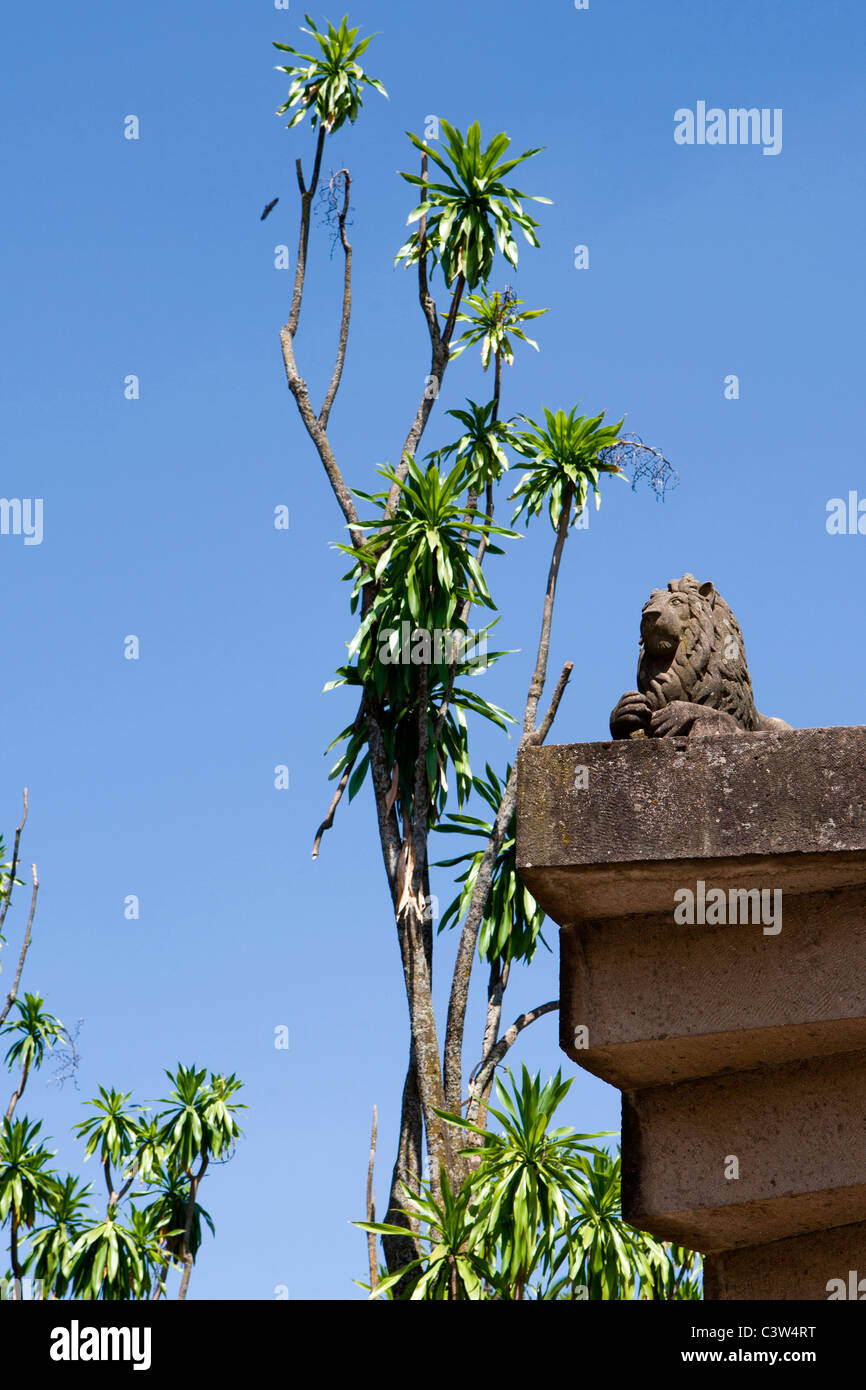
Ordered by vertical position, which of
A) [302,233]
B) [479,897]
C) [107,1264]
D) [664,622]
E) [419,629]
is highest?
[302,233]

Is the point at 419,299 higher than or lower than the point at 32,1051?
higher

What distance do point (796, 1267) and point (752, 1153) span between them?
0.31 m

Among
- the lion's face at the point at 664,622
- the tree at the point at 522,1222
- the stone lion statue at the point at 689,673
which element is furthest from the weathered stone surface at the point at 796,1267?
the tree at the point at 522,1222

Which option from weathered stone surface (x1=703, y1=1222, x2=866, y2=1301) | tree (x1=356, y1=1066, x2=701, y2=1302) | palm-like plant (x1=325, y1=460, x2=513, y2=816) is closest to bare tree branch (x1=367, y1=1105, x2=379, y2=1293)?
tree (x1=356, y1=1066, x2=701, y2=1302)

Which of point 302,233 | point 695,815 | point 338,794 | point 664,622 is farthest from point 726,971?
point 302,233

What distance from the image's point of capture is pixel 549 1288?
899 centimetres

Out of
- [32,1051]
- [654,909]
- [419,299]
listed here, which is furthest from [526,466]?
[654,909]

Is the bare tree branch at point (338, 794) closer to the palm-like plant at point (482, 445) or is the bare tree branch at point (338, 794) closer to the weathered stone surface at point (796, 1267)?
the palm-like plant at point (482, 445)

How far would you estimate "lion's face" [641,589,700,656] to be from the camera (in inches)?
145

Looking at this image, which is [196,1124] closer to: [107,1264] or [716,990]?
[107,1264]

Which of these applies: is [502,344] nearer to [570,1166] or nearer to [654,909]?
[570,1166]

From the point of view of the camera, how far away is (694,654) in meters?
3.65
